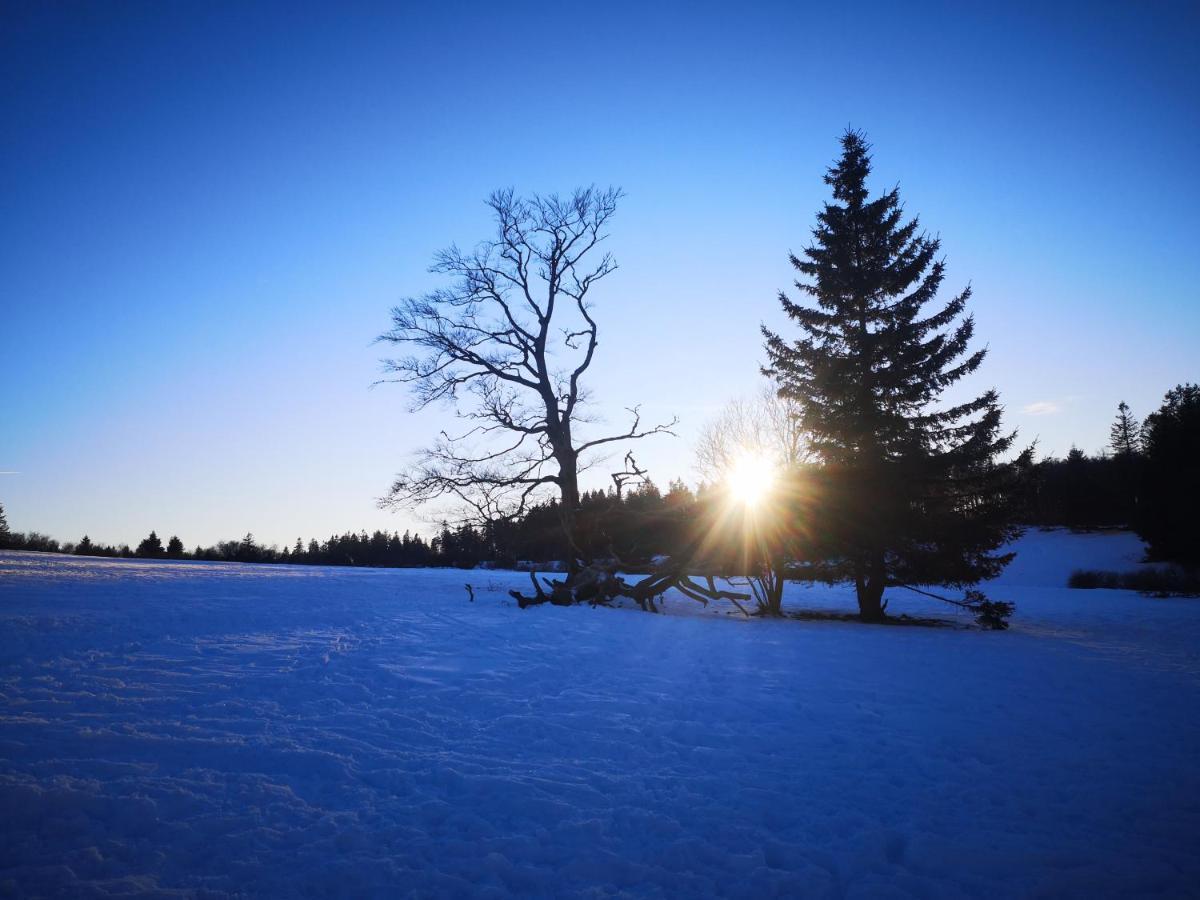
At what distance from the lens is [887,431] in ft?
43.4

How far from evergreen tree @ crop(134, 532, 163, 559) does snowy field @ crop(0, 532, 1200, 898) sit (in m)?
35.8

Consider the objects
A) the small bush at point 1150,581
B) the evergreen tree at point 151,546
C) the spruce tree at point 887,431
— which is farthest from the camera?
the evergreen tree at point 151,546

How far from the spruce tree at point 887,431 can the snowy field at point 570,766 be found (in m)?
3.62

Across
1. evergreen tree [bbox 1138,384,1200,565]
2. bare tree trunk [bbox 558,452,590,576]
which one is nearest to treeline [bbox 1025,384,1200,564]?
evergreen tree [bbox 1138,384,1200,565]

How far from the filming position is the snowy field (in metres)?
3.18

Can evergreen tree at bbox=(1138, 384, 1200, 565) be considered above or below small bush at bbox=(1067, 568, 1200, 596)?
above

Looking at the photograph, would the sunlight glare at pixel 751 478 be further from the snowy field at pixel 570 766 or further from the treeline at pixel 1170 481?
the treeline at pixel 1170 481

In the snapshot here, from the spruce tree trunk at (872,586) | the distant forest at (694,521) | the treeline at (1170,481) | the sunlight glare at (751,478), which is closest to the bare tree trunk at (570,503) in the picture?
the distant forest at (694,521)

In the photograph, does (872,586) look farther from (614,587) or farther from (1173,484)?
(1173,484)

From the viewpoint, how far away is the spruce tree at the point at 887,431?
12773mm

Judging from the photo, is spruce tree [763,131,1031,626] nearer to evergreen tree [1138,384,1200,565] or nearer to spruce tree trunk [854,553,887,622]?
spruce tree trunk [854,553,887,622]

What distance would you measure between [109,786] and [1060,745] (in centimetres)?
840

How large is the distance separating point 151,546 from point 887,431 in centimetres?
4711

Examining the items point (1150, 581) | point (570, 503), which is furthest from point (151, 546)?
point (1150, 581)
